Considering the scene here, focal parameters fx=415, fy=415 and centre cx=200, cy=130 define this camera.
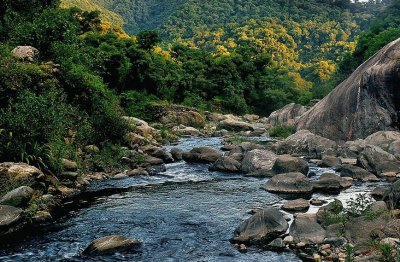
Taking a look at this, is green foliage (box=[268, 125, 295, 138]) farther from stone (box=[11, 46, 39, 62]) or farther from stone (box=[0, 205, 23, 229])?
stone (box=[0, 205, 23, 229])

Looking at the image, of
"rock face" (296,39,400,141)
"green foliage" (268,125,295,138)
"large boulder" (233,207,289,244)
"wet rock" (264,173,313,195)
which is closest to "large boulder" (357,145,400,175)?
"wet rock" (264,173,313,195)

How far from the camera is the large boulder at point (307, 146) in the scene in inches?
903

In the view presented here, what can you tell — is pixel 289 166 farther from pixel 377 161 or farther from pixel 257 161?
pixel 377 161

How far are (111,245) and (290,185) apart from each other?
25.6 feet

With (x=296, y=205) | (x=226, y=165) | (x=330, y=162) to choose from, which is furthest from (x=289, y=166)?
(x=296, y=205)

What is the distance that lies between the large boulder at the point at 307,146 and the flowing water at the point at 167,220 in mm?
6173

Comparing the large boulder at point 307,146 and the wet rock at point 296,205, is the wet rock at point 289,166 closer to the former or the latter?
the wet rock at point 296,205

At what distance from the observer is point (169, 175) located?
1922 cm

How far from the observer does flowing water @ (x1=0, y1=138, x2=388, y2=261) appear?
9852mm

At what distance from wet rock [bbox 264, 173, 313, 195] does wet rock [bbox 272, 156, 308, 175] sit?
1780 mm

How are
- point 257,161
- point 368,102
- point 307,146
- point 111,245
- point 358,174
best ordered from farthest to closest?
point 368,102 → point 307,146 → point 257,161 → point 358,174 → point 111,245

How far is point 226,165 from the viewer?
65.5ft

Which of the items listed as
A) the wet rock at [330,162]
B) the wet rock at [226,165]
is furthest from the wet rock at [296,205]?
the wet rock at [330,162]

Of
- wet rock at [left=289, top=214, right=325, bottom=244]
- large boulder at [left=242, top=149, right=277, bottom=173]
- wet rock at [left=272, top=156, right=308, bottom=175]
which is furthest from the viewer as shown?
large boulder at [left=242, top=149, right=277, bottom=173]
